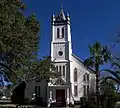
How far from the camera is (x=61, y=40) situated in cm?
4775

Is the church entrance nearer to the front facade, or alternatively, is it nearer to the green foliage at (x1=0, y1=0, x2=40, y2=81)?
the front facade

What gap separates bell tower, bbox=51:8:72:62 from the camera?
155ft

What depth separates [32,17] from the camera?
2356 centimetres

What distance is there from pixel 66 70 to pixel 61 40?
214 inches

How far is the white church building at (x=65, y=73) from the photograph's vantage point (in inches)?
1790

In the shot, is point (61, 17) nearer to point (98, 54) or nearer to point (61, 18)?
point (61, 18)

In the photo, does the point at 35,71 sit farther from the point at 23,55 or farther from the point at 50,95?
the point at 50,95

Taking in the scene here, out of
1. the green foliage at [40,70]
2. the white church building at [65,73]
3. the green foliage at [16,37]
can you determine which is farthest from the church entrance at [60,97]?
the green foliage at [16,37]

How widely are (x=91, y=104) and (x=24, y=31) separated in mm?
11509

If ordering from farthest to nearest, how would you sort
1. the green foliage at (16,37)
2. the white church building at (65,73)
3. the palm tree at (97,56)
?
1. the white church building at (65,73)
2. the palm tree at (97,56)
3. the green foliage at (16,37)

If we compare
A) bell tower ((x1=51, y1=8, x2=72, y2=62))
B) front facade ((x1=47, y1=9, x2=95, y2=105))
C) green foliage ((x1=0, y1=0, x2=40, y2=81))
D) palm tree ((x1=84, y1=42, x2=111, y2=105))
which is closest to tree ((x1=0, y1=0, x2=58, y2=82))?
green foliage ((x1=0, y1=0, x2=40, y2=81))

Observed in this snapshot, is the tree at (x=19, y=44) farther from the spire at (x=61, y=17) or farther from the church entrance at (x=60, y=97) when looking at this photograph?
the spire at (x=61, y=17)

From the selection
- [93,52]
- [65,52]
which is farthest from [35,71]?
[65,52]

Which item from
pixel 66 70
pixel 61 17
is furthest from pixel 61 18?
pixel 66 70
